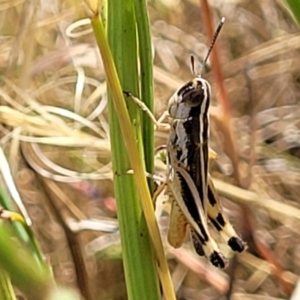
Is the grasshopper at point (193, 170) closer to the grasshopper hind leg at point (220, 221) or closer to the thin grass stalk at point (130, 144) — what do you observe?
the grasshopper hind leg at point (220, 221)

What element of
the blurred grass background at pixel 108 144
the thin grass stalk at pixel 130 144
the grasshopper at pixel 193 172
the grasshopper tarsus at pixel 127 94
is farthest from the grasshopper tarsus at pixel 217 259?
the blurred grass background at pixel 108 144

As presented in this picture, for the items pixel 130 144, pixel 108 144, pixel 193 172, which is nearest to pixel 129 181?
pixel 130 144

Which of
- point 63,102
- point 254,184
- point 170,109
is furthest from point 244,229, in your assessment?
point 170,109

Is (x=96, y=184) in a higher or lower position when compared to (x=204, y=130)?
lower

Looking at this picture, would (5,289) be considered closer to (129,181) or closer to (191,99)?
(129,181)

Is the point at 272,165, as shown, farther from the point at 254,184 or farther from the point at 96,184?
the point at 96,184

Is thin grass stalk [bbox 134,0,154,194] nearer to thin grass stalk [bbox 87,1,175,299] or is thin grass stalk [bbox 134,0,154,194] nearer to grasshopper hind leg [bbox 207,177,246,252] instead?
thin grass stalk [bbox 87,1,175,299]

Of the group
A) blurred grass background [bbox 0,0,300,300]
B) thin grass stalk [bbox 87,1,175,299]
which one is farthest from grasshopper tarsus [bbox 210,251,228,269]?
blurred grass background [bbox 0,0,300,300]
